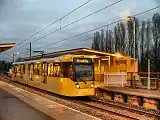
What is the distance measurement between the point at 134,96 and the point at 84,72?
3.68 m

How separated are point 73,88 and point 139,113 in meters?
5.57

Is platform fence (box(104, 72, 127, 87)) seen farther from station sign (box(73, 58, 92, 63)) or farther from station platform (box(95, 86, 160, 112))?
station sign (box(73, 58, 92, 63))

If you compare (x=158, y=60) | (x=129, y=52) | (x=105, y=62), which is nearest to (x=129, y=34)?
(x=129, y=52)

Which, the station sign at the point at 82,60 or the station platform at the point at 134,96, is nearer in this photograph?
the station platform at the point at 134,96

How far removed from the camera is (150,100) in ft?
59.2

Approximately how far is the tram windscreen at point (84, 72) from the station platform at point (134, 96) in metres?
2.23

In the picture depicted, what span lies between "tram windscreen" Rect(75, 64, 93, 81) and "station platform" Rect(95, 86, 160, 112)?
2.23 meters

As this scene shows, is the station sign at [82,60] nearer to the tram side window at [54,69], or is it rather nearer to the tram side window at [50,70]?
the tram side window at [54,69]

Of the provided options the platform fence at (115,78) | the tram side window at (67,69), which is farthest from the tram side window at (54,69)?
the platform fence at (115,78)

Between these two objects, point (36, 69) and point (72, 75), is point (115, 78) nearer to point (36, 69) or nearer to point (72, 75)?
point (36, 69)

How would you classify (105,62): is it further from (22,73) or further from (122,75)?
(22,73)

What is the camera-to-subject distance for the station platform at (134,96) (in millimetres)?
17545

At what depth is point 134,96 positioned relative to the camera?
63.4ft

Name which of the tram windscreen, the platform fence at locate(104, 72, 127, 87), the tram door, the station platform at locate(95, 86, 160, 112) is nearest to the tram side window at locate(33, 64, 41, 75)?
the tram door
